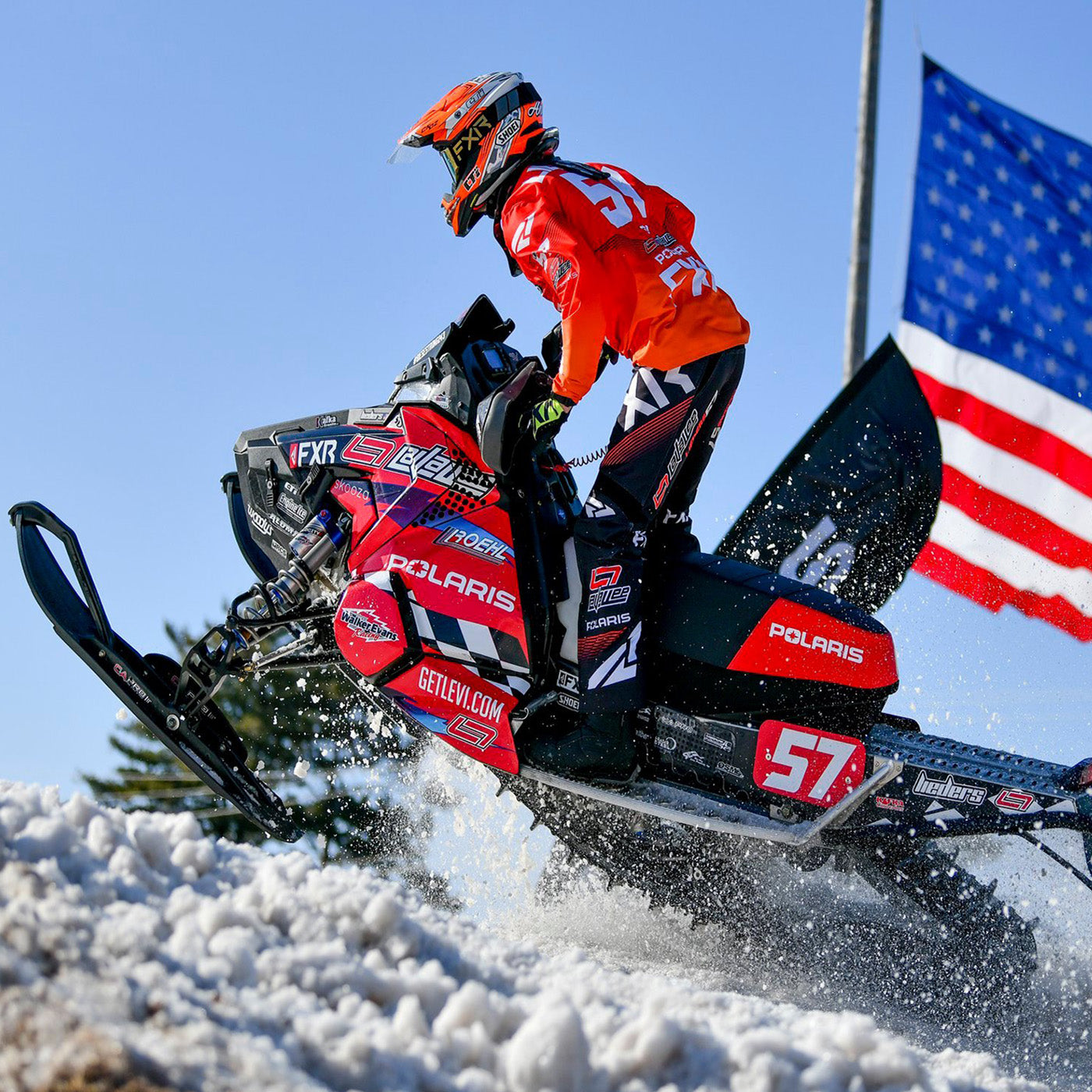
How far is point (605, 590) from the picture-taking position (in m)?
3.62

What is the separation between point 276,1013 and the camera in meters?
1.54

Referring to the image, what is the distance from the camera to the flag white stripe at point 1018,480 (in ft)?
20.7


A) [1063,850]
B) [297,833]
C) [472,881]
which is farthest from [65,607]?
[1063,850]

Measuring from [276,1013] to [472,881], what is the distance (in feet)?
11.5

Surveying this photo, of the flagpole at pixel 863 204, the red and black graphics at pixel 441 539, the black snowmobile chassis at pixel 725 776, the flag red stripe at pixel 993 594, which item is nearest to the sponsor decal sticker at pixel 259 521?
the red and black graphics at pixel 441 539

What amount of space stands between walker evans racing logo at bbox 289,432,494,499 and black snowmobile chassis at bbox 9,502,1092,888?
0.85 meters

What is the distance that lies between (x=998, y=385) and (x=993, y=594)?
4.21 ft

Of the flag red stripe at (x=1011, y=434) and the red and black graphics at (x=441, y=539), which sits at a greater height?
the flag red stripe at (x=1011, y=434)

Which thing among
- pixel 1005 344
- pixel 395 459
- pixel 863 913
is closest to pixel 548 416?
pixel 395 459

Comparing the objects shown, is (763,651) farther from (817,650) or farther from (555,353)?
(555,353)

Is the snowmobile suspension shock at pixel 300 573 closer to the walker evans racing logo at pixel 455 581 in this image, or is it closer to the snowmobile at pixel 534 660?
the snowmobile at pixel 534 660

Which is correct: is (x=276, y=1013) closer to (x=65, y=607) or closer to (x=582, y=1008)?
(x=582, y=1008)

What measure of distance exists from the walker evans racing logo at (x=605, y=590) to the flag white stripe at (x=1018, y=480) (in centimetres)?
344

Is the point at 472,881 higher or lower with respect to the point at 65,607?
lower
